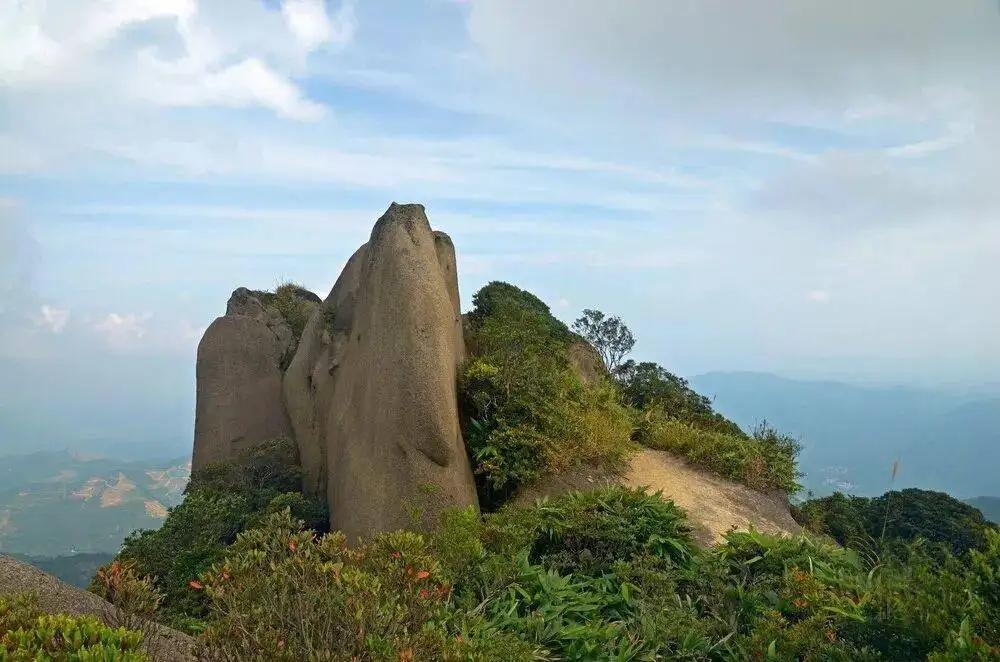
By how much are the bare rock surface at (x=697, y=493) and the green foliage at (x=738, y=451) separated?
236 mm

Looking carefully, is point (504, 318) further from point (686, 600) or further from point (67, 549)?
point (67, 549)

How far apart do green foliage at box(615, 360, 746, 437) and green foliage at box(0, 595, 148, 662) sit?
43.9 ft

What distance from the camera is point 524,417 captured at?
43.5ft

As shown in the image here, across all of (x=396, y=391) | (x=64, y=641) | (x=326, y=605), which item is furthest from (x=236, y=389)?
(x=326, y=605)

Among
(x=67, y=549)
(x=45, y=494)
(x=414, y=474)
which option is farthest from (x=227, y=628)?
(x=45, y=494)

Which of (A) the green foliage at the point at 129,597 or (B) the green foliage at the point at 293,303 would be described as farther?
(B) the green foliage at the point at 293,303

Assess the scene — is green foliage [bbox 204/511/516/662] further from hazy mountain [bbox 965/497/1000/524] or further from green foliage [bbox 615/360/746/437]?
hazy mountain [bbox 965/497/1000/524]

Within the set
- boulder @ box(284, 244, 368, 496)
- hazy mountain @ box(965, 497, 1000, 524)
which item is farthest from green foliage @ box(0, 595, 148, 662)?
hazy mountain @ box(965, 497, 1000, 524)

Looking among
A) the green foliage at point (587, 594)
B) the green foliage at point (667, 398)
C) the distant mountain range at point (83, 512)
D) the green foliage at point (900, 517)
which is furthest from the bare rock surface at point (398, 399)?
the distant mountain range at point (83, 512)

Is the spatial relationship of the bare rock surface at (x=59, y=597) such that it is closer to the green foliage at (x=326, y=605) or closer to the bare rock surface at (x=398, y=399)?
the green foliage at (x=326, y=605)

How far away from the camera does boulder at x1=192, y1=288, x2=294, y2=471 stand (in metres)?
17.2

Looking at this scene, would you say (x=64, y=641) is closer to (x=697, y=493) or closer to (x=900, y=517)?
(x=697, y=493)

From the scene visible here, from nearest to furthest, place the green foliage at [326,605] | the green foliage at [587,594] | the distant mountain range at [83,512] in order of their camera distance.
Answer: the green foliage at [326,605] → the green foliage at [587,594] → the distant mountain range at [83,512]

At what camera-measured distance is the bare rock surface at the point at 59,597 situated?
6.90 meters
